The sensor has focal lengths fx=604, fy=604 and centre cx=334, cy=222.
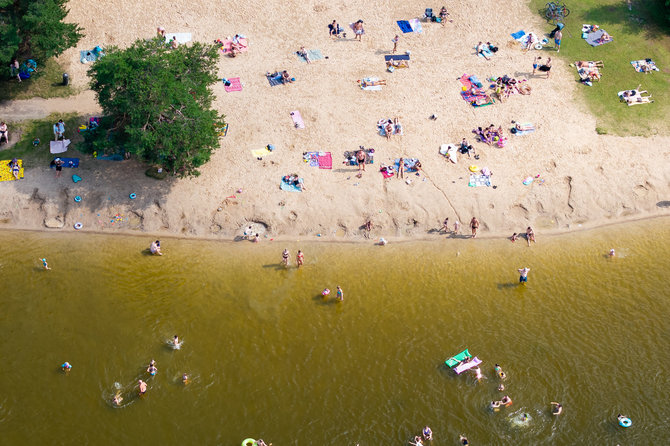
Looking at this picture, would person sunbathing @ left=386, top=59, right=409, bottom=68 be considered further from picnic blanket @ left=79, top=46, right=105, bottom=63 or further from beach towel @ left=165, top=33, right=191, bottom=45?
picnic blanket @ left=79, top=46, right=105, bottom=63

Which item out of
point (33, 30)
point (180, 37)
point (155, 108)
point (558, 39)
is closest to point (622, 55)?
point (558, 39)

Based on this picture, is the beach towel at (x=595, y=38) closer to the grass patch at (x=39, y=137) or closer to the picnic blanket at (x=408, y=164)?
the picnic blanket at (x=408, y=164)

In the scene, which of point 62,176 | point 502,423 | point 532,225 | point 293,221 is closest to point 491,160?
point 532,225

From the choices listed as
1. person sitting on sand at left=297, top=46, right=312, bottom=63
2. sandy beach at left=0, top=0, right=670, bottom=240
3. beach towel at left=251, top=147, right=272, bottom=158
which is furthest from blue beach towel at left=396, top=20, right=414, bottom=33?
beach towel at left=251, top=147, right=272, bottom=158

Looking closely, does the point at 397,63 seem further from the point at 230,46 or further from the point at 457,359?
the point at 457,359

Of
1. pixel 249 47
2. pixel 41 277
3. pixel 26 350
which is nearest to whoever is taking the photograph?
pixel 26 350

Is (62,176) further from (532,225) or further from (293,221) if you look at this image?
(532,225)

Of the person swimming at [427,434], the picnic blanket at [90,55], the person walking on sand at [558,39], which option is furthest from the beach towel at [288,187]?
the person walking on sand at [558,39]
